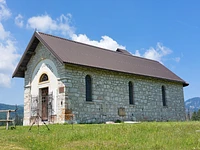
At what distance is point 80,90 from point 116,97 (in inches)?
138

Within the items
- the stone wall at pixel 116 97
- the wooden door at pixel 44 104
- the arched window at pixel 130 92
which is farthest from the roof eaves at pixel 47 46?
the arched window at pixel 130 92

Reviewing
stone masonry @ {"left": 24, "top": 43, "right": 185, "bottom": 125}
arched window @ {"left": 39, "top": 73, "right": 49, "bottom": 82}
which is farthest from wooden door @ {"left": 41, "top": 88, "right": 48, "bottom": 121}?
stone masonry @ {"left": 24, "top": 43, "right": 185, "bottom": 125}

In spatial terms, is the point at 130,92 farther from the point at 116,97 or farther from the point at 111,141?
the point at 111,141

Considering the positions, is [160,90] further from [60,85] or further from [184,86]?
[60,85]

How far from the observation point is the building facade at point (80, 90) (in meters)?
18.0

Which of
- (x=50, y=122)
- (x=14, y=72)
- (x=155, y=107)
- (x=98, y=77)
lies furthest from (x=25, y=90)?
(x=155, y=107)

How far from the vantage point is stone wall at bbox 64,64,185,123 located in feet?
59.7

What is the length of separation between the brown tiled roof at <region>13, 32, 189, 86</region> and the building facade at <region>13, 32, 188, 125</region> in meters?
0.09

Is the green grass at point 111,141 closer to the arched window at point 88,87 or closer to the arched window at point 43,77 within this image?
the arched window at point 88,87

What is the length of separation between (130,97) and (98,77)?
393 cm

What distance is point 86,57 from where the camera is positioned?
66.5 feet

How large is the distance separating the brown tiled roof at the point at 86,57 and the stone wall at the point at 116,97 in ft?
1.61

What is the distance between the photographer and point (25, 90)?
21.4m

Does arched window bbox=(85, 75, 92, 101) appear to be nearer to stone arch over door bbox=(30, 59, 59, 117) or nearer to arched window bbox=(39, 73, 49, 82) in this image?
stone arch over door bbox=(30, 59, 59, 117)
